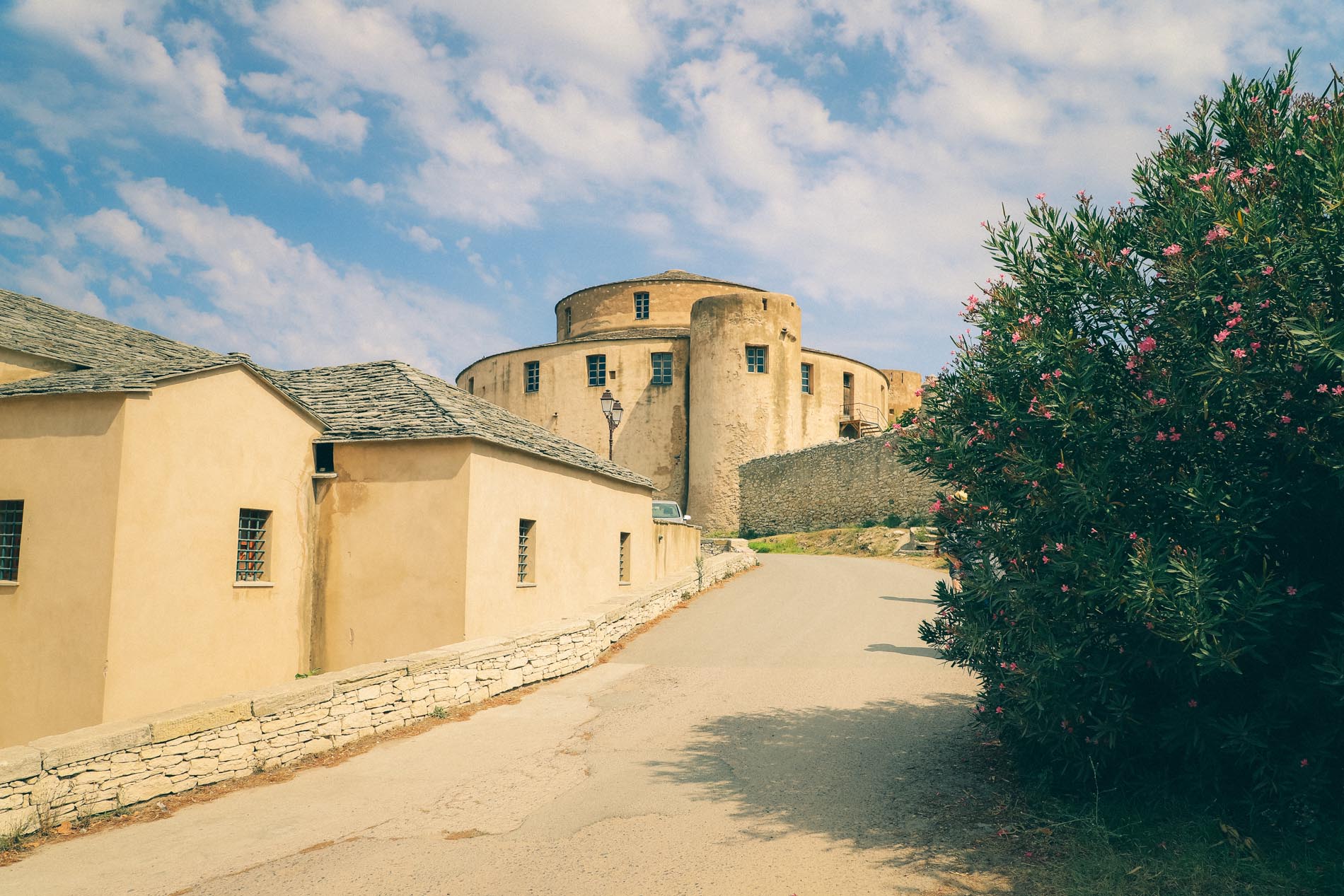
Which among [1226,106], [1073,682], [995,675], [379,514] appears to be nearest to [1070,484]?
[1073,682]

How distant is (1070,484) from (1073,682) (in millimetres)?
1403

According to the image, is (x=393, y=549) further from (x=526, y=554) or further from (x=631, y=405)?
(x=631, y=405)

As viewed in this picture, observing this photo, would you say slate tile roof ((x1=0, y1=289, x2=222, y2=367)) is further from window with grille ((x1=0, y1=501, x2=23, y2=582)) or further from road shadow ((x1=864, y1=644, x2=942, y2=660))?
road shadow ((x1=864, y1=644, x2=942, y2=660))

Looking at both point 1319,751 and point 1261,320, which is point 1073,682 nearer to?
point 1319,751

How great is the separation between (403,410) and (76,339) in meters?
5.70

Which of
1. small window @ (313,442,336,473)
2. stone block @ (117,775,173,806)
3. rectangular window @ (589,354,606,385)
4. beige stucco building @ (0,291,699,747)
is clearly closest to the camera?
stone block @ (117,775,173,806)

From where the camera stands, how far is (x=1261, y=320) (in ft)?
16.9

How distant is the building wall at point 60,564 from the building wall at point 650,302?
39.3 metres

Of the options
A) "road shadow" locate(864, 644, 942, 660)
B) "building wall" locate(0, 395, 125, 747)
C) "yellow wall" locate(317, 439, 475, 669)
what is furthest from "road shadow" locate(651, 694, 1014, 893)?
"building wall" locate(0, 395, 125, 747)

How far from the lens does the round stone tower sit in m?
42.2

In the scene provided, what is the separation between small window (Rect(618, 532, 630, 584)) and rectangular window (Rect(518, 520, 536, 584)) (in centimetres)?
556

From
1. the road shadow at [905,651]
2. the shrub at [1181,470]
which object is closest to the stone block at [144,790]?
the shrub at [1181,470]

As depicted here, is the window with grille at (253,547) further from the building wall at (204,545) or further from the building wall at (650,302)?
the building wall at (650,302)

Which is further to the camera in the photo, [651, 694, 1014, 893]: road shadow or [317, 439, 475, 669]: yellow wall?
[317, 439, 475, 669]: yellow wall
